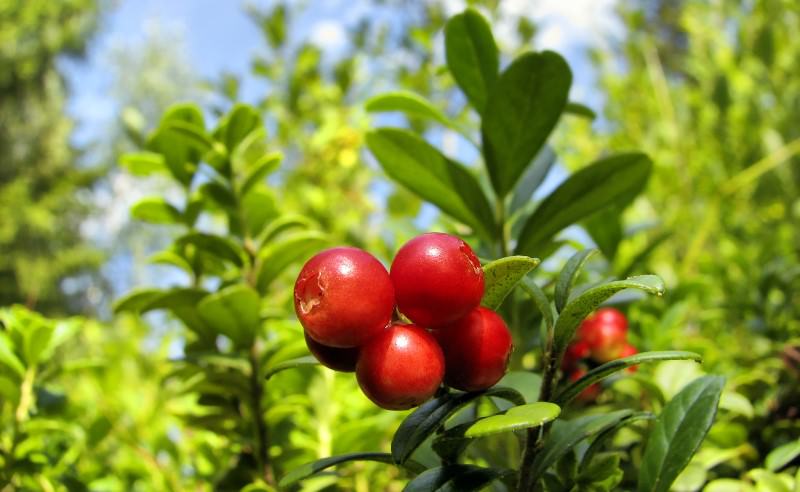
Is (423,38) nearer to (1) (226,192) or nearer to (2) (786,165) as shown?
(2) (786,165)

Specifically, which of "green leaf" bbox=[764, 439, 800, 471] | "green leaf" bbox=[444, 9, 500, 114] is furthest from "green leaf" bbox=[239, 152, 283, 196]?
"green leaf" bbox=[764, 439, 800, 471]

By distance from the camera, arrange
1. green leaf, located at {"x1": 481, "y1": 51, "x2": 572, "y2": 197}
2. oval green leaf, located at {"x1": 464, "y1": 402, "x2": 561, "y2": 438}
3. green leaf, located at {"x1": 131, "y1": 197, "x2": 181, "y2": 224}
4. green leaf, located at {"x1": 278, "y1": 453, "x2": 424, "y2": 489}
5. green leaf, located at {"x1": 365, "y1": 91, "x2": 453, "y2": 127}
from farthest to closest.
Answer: green leaf, located at {"x1": 131, "y1": 197, "x2": 181, "y2": 224}, green leaf, located at {"x1": 365, "y1": 91, "x2": 453, "y2": 127}, green leaf, located at {"x1": 481, "y1": 51, "x2": 572, "y2": 197}, green leaf, located at {"x1": 278, "y1": 453, "x2": 424, "y2": 489}, oval green leaf, located at {"x1": 464, "y1": 402, "x2": 561, "y2": 438}

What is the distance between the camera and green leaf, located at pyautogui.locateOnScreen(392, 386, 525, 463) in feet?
1.35

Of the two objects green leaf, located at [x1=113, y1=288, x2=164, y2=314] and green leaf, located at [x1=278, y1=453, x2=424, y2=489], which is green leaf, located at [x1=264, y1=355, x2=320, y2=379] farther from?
green leaf, located at [x1=113, y1=288, x2=164, y2=314]

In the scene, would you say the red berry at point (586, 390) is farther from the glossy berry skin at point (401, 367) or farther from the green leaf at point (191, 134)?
the green leaf at point (191, 134)

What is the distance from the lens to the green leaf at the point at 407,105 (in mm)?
Result: 680

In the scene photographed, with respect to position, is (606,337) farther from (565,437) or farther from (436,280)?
(436,280)

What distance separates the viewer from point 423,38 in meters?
1.61

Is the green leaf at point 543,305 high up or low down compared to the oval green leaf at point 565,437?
up

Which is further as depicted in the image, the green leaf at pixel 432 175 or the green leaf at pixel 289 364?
the green leaf at pixel 432 175

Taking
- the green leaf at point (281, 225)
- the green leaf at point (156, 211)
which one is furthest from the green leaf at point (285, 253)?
the green leaf at point (156, 211)

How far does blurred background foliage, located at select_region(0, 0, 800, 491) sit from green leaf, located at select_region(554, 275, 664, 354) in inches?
8.1

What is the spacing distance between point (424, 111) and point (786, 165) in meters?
1.09

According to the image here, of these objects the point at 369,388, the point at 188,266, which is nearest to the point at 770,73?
the point at 188,266
